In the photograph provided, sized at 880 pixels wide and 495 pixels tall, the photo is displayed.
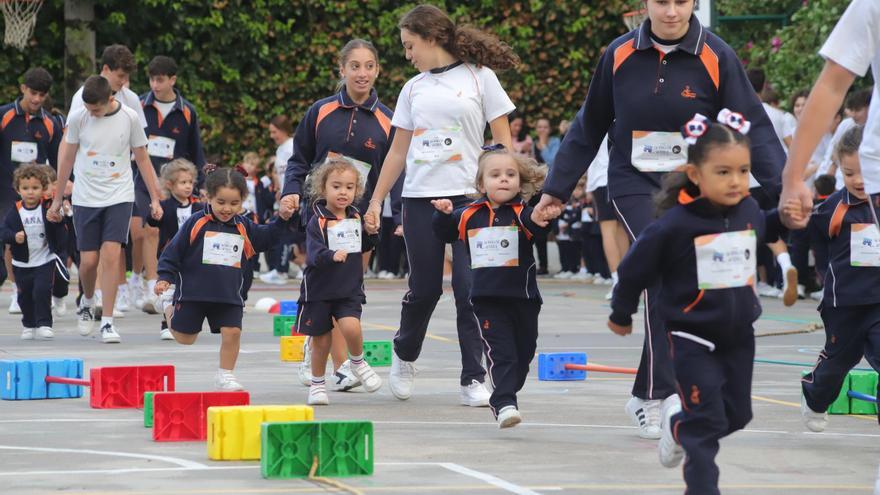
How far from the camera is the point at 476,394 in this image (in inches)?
346

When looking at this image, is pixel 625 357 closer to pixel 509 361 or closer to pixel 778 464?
pixel 509 361

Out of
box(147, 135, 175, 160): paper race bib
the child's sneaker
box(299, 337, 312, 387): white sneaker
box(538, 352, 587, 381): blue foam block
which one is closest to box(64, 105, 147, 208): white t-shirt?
the child's sneaker

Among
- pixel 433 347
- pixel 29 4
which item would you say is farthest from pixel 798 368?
pixel 29 4

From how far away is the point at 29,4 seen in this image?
21.8 metres

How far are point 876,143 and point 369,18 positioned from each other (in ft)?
64.8

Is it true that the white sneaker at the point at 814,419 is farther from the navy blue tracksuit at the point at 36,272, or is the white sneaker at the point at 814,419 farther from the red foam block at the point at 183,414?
the navy blue tracksuit at the point at 36,272

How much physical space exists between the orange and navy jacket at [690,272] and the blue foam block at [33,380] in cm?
416

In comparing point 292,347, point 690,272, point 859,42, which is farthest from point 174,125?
point 859,42

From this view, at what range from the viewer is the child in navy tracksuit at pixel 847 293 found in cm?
779

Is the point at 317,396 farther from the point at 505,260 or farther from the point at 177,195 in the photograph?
the point at 177,195

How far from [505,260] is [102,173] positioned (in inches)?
235

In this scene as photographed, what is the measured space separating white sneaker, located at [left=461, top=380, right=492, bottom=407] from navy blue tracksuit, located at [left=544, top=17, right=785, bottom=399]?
4.62 ft

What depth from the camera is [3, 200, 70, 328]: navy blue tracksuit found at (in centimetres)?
1317

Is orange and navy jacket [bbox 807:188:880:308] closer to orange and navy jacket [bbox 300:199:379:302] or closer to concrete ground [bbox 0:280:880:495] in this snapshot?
concrete ground [bbox 0:280:880:495]
